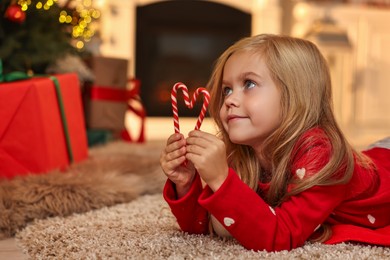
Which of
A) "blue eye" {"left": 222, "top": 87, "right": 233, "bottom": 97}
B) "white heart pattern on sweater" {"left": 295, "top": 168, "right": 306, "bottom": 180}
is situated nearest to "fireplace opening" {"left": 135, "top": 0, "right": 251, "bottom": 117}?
"blue eye" {"left": 222, "top": 87, "right": 233, "bottom": 97}

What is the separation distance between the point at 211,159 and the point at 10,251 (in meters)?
0.43

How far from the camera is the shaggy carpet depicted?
0.83 metres

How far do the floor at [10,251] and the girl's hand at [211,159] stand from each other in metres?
0.35

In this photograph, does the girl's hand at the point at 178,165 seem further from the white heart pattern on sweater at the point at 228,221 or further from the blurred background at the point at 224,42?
the blurred background at the point at 224,42

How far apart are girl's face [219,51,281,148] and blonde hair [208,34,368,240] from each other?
1 centimetres

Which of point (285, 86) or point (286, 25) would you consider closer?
point (285, 86)

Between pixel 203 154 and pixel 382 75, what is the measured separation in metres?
3.50

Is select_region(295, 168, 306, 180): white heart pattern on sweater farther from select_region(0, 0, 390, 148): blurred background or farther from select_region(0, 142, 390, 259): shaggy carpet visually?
select_region(0, 0, 390, 148): blurred background

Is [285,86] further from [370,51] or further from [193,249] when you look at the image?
[370,51]

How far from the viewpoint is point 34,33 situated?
1.92 meters

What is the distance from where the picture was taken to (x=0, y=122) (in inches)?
54.1

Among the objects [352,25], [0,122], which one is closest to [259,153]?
[0,122]

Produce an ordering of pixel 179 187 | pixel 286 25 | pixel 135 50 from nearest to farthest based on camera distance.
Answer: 1. pixel 179 187
2. pixel 135 50
3. pixel 286 25

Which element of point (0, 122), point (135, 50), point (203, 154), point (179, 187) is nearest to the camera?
point (203, 154)
